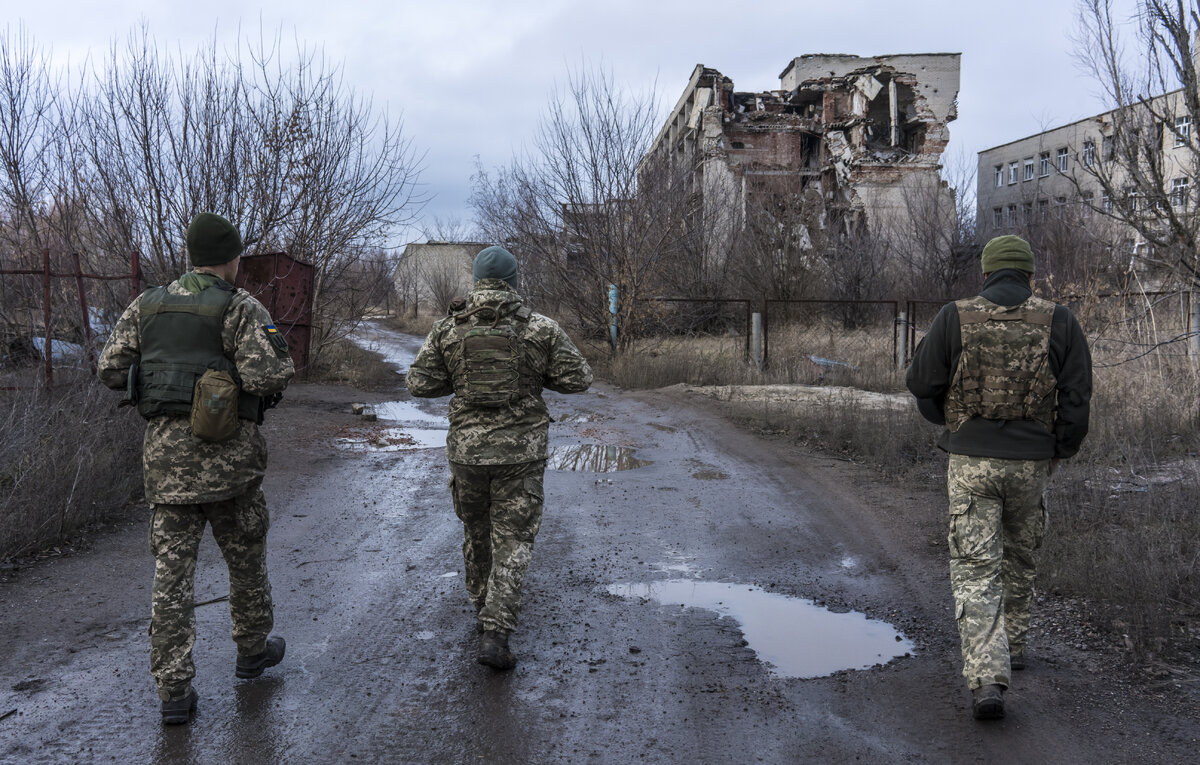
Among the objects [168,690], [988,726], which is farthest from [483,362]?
[988,726]

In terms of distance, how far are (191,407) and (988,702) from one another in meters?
Result: 3.17

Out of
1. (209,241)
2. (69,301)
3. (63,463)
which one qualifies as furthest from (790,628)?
(69,301)

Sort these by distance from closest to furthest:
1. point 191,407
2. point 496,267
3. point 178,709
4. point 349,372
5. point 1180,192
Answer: point 178,709
point 191,407
point 496,267
point 1180,192
point 349,372

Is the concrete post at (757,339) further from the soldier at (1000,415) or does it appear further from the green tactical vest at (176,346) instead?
the green tactical vest at (176,346)

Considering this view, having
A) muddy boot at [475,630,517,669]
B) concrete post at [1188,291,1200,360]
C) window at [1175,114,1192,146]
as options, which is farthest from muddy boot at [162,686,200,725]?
concrete post at [1188,291,1200,360]

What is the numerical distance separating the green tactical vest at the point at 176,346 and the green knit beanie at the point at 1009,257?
10.0 feet

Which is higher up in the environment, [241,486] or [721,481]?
[241,486]

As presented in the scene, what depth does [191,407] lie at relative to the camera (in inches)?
133

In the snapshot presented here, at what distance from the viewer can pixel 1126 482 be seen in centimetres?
706

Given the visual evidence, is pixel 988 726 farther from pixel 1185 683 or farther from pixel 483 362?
pixel 483 362

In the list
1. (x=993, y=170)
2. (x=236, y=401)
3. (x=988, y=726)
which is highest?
(x=993, y=170)

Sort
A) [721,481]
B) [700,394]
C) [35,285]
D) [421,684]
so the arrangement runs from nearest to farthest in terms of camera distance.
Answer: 1. [421,684]
2. [721,481]
3. [35,285]
4. [700,394]

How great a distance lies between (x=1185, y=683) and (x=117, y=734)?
412cm

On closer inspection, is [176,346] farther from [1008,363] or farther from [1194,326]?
[1194,326]
